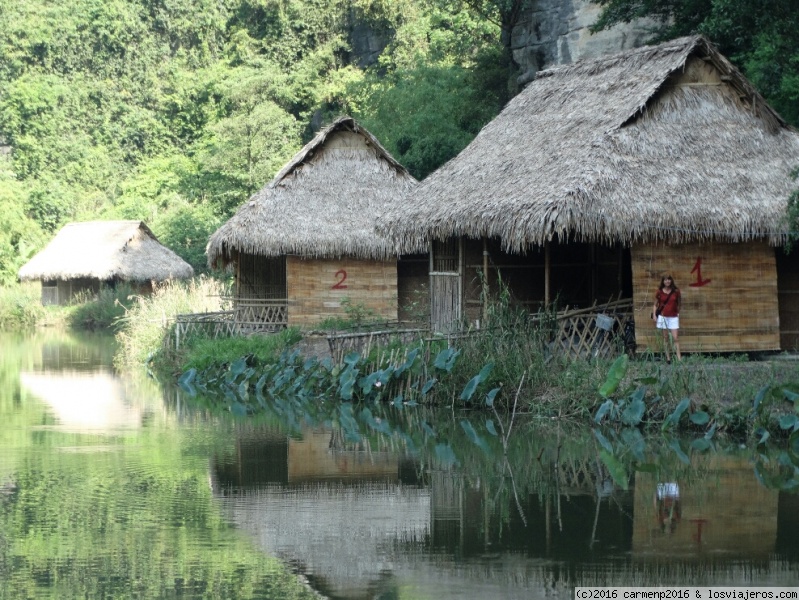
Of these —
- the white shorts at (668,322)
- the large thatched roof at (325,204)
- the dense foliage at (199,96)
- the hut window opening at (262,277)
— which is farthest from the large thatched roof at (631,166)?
the dense foliage at (199,96)

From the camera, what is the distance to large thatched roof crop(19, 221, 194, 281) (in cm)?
3553

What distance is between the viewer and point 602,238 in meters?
14.5

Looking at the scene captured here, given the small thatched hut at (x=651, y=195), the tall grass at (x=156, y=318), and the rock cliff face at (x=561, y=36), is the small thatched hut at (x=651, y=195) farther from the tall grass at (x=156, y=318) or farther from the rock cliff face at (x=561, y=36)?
the rock cliff face at (x=561, y=36)

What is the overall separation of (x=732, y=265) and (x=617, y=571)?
8664 mm

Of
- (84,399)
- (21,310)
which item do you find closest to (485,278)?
(84,399)

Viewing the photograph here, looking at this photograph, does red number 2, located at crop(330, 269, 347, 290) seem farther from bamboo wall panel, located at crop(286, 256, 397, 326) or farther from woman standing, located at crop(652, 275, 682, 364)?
woman standing, located at crop(652, 275, 682, 364)

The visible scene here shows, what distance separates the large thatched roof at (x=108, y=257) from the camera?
3553cm

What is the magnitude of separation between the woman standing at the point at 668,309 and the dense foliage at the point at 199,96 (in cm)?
1276

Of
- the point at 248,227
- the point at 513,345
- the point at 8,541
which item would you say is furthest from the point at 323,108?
the point at 8,541

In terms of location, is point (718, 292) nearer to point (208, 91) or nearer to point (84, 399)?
point (84, 399)

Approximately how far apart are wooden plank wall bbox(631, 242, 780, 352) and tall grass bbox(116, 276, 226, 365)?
31.6 feet

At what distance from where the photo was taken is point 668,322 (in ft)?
47.5

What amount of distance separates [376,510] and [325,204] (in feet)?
42.0

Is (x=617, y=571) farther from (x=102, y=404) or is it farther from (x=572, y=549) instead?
(x=102, y=404)
